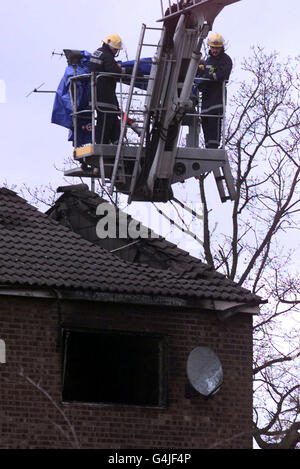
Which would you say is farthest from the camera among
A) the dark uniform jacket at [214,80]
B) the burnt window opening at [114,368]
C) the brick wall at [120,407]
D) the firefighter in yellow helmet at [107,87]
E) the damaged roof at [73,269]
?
the dark uniform jacket at [214,80]

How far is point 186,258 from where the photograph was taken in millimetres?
23094

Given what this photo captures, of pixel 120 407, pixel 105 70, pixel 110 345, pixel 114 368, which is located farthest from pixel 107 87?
pixel 120 407

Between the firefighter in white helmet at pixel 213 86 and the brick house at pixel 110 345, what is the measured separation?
2.03m

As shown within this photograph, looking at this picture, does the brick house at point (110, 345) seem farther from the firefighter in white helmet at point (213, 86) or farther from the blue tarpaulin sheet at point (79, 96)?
the firefighter in white helmet at point (213, 86)

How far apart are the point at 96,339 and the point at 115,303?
0.60 m

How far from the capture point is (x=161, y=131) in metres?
22.2

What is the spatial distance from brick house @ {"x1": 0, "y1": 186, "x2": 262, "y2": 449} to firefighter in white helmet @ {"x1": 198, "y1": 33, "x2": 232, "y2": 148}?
203cm

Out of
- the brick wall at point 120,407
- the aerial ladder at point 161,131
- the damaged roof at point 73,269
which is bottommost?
the brick wall at point 120,407

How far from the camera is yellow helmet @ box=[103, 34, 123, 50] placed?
72.5 feet

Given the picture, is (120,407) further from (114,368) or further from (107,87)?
(107,87)

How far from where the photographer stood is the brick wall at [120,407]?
2064 cm

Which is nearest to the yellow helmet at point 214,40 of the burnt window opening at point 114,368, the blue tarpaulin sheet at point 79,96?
the blue tarpaulin sheet at point 79,96

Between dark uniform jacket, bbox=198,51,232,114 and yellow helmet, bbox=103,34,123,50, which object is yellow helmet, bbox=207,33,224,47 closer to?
dark uniform jacket, bbox=198,51,232,114

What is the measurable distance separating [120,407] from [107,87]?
183 inches
